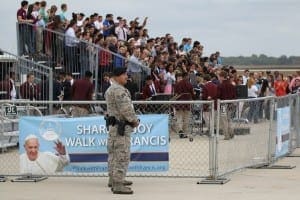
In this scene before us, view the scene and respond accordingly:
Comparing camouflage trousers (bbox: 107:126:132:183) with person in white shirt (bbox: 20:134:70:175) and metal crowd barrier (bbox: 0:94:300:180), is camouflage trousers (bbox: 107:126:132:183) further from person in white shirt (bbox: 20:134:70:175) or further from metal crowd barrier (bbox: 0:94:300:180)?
person in white shirt (bbox: 20:134:70:175)

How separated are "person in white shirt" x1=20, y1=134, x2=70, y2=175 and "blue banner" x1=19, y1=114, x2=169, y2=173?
6 cm

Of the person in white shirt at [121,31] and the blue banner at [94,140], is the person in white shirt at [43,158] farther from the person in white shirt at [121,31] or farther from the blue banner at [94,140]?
the person in white shirt at [121,31]

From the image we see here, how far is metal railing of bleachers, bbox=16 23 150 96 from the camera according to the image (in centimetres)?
2014

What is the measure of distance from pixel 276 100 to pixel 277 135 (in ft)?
2.37

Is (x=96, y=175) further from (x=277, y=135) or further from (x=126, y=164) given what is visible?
(x=277, y=135)

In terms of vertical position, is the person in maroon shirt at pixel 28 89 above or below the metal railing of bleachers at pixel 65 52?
below

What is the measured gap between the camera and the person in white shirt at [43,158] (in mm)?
11336

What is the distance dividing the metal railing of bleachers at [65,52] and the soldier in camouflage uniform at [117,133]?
1030 cm

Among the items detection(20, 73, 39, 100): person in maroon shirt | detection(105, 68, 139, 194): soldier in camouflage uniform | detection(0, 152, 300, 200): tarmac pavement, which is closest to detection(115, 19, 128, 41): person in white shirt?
detection(20, 73, 39, 100): person in maroon shirt

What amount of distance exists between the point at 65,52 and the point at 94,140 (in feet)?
32.0

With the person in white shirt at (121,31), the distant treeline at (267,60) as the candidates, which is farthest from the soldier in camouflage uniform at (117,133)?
the distant treeline at (267,60)

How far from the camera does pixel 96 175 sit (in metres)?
11.5

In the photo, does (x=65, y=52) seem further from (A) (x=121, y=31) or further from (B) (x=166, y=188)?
(B) (x=166, y=188)

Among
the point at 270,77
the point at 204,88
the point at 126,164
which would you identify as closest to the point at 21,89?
the point at 204,88
